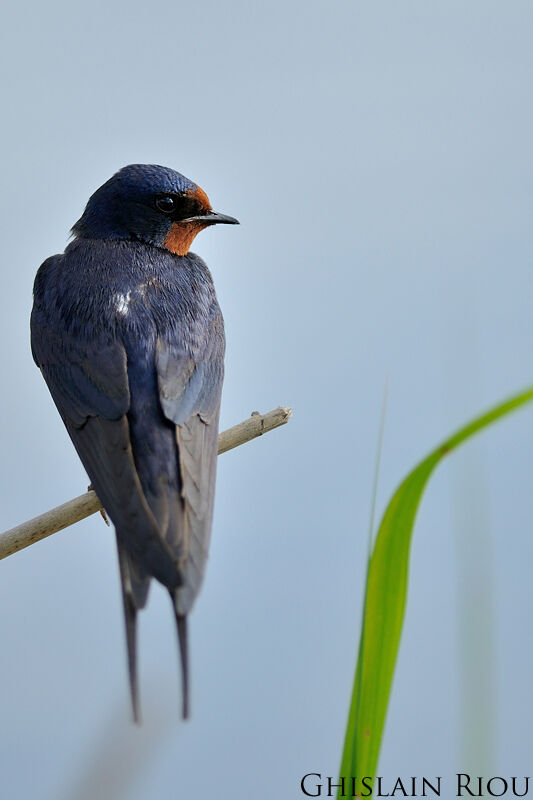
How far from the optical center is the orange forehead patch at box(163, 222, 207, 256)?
5.72 ft

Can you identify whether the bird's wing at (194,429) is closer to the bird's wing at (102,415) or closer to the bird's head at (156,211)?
the bird's wing at (102,415)

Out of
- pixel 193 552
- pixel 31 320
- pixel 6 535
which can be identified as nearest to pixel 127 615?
pixel 193 552

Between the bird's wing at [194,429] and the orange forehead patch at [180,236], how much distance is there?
22 cm

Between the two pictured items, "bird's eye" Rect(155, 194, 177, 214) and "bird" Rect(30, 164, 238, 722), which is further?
"bird's eye" Rect(155, 194, 177, 214)

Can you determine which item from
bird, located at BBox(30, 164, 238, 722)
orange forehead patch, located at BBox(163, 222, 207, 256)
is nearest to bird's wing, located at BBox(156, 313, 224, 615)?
bird, located at BBox(30, 164, 238, 722)

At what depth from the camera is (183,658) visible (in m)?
0.92

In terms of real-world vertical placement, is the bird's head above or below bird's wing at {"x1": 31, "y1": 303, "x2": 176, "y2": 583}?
above

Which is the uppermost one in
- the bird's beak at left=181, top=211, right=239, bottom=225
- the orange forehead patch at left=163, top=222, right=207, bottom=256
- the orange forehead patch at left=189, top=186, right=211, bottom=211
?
the orange forehead patch at left=189, top=186, right=211, bottom=211

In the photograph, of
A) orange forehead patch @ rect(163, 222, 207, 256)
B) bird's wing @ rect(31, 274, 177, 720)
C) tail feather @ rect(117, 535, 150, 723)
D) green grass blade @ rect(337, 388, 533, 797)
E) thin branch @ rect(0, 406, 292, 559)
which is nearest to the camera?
green grass blade @ rect(337, 388, 533, 797)

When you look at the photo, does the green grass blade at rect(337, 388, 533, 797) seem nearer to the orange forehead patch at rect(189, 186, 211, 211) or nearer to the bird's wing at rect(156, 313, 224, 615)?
the bird's wing at rect(156, 313, 224, 615)

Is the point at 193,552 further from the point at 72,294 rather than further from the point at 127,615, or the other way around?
the point at 72,294

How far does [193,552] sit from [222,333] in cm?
57

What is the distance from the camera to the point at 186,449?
1270 millimetres

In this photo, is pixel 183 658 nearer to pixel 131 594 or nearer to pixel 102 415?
pixel 131 594
